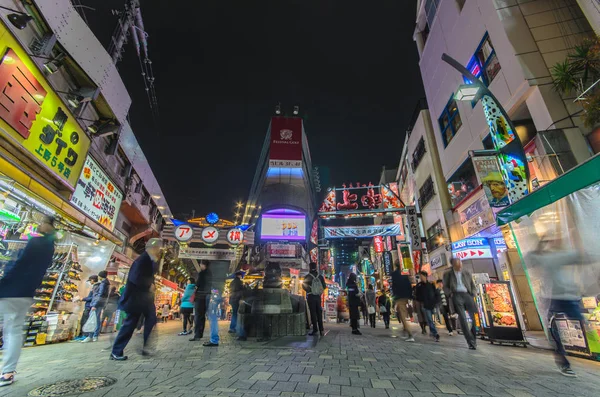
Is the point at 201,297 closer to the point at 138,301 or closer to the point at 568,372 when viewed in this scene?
the point at 138,301

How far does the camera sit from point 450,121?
15.7 metres

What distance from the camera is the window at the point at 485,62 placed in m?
11.2

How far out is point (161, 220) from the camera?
21.6 metres

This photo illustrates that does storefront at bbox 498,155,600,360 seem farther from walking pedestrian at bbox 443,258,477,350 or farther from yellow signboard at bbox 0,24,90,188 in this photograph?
yellow signboard at bbox 0,24,90,188

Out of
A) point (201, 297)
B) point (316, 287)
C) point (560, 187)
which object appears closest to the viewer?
point (560, 187)

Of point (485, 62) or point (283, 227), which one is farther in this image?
point (283, 227)

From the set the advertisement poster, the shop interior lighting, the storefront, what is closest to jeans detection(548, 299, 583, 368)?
the storefront

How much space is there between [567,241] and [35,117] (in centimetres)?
1079

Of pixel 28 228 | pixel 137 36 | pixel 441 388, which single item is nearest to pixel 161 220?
pixel 137 36

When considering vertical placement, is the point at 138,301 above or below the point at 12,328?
above

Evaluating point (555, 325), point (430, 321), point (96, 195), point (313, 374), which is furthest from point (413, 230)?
point (96, 195)

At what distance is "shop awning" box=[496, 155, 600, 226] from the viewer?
419cm

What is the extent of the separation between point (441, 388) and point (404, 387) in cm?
38

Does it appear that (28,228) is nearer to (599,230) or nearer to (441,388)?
(441,388)
